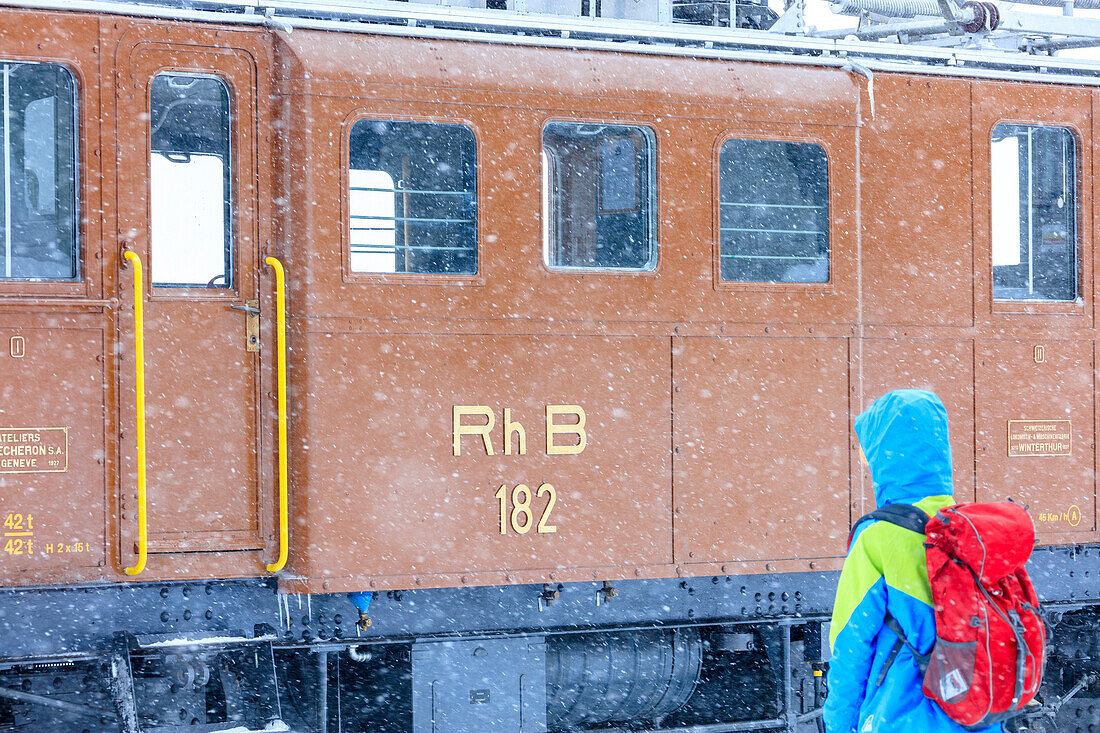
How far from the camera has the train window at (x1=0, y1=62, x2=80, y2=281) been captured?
532 cm

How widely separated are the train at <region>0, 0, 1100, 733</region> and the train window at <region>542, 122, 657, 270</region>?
2 cm

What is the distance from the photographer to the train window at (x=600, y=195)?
6.09 m

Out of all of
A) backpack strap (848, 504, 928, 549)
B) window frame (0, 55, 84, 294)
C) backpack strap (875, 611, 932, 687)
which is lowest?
backpack strap (875, 611, 932, 687)

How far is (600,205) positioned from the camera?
20.2 feet

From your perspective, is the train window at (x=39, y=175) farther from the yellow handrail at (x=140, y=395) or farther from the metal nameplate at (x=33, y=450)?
the metal nameplate at (x=33, y=450)

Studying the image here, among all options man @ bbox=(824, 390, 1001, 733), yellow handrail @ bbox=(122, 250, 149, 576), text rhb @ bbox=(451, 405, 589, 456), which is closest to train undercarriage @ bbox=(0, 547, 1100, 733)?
yellow handrail @ bbox=(122, 250, 149, 576)

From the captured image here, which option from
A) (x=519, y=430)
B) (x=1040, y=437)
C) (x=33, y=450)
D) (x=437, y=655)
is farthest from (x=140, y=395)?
(x=1040, y=437)

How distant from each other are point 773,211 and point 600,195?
3.06 feet

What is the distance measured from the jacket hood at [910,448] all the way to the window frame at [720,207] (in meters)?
2.55

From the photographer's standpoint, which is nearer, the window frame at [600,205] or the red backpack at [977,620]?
the red backpack at [977,620]

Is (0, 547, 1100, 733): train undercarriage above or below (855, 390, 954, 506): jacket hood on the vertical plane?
below

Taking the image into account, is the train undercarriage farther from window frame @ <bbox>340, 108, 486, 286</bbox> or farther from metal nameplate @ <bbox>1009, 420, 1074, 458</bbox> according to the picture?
window frame @ <bbox>340, 108, 486, 286</bbox>

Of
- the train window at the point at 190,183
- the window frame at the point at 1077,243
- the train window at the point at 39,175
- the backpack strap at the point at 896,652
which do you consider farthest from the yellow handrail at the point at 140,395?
the window frame at the point at 1077,243

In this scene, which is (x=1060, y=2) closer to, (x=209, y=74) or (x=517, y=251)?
(x=517, y=251)
